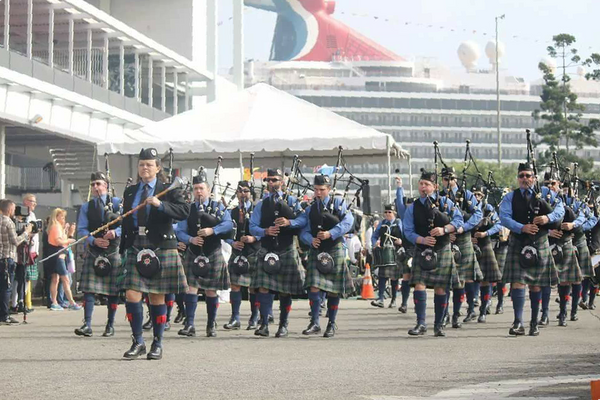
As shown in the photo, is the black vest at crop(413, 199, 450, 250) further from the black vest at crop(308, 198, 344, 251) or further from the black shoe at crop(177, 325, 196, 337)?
the black shoe at crop(177, 325, 196, 337)

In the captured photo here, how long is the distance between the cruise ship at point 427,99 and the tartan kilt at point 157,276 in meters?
138

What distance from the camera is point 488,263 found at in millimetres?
16297

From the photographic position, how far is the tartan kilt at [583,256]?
53.3 ft

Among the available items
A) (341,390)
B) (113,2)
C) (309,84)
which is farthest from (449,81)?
(341,390)

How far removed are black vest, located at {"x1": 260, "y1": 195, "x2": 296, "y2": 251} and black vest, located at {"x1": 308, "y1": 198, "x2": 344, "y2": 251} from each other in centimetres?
26

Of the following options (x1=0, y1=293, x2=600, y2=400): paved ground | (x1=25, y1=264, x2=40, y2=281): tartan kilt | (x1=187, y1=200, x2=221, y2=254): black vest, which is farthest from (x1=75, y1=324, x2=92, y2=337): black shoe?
(x1=25, y1=264, x2=40, y2=281): tartan kilt

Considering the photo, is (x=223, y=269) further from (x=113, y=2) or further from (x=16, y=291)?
(x=113, y=2)

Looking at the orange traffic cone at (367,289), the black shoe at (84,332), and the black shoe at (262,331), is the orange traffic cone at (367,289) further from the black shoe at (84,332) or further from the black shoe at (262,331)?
the black shoe at (84,332)

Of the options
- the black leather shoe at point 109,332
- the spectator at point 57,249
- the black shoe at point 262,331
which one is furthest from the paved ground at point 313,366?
the spectator at point 57,249

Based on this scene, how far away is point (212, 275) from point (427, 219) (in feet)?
8.11

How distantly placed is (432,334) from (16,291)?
7.48 meters

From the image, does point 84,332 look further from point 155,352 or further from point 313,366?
point 313,366

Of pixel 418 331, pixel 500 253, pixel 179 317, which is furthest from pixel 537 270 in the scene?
pixel 179 317

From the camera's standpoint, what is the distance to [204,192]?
1357 cm
